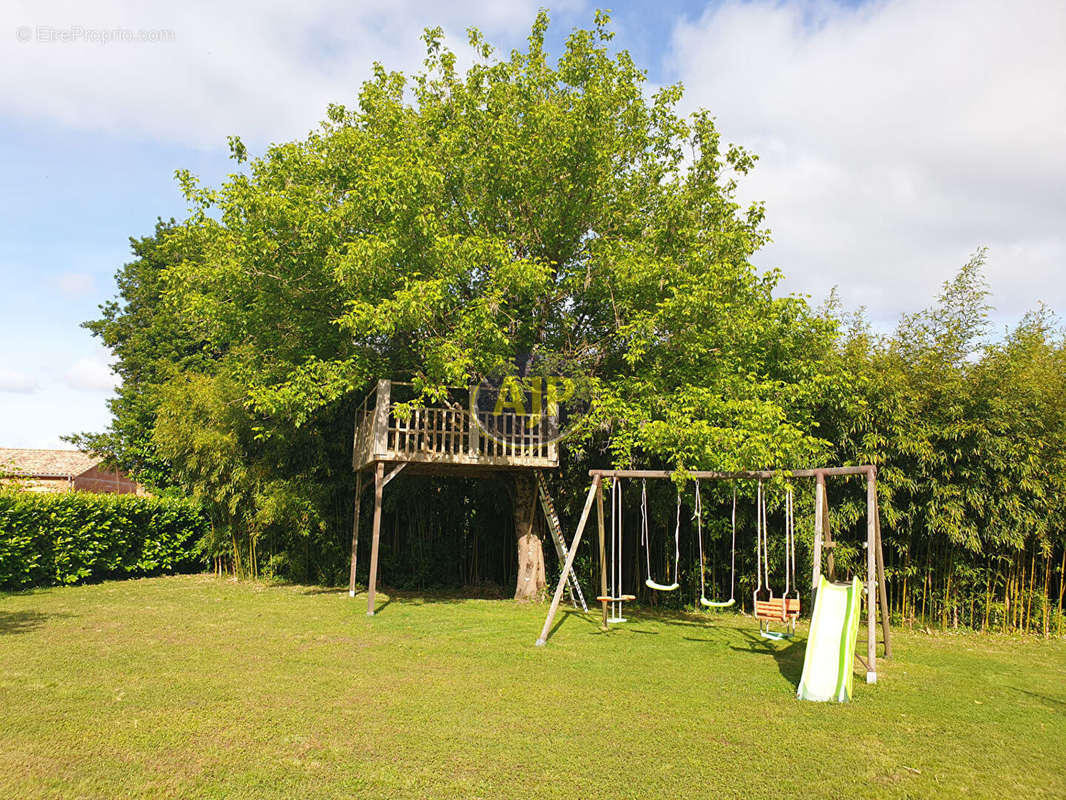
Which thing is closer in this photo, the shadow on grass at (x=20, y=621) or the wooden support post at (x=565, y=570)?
the wooden support post at (x=565, y=570)

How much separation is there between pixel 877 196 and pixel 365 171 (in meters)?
7.45

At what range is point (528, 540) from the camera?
1156cm

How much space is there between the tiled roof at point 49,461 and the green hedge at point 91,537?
64.8 ft

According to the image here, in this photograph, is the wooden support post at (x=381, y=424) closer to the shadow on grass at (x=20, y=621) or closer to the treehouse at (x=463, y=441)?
the treehouse at (x=463, y=441)

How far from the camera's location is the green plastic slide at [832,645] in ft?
18.7

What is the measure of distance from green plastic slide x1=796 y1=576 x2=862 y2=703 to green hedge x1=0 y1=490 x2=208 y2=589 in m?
11.9

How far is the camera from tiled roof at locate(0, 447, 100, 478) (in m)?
31.3

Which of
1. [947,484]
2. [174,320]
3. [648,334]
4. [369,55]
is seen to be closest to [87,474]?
[174,320]

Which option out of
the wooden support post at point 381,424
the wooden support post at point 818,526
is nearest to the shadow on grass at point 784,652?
the wooden support post at point 818,526

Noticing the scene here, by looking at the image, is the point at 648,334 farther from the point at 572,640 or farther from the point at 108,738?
the point at 108,738

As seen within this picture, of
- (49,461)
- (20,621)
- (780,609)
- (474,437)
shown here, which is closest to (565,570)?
(780,609)

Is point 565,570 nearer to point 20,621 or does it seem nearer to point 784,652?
point 784,652

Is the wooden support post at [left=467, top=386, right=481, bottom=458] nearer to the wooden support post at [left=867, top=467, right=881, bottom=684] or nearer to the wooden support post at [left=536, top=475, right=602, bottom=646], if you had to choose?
the wooden support post at [left=536, top=475, right=602, bottom=646]

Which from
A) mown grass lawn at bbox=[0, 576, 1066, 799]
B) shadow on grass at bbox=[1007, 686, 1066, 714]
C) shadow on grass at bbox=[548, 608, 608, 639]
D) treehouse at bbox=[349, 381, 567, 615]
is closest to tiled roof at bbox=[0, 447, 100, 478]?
treehouse at bbox=[349, 381, 567, 615]
